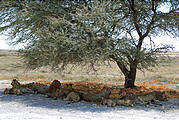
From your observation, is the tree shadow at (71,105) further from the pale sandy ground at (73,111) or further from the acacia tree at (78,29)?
the acacia tree at (78,29)

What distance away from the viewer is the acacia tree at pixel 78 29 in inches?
261

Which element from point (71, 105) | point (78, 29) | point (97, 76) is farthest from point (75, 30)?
point (97, 76)

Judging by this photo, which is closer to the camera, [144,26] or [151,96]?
[151,96]

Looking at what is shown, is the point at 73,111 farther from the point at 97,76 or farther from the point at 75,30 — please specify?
the point at 97,76

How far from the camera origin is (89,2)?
8289mm

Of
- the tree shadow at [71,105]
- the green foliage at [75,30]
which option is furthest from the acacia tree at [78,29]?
the tree shadow at [71,105]

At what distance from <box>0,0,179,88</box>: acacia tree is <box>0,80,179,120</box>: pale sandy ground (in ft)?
4.25

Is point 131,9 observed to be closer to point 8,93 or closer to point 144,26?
point 144,26

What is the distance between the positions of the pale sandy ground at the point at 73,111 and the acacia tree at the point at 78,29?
1294mm

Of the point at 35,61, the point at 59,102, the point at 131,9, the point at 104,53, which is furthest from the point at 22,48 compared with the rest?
the point at 131,9

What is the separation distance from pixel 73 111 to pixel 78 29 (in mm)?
2336

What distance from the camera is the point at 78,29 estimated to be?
6.82 meters

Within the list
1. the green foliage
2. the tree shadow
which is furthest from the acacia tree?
the tree shadow

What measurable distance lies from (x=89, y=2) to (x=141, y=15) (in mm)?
2366
